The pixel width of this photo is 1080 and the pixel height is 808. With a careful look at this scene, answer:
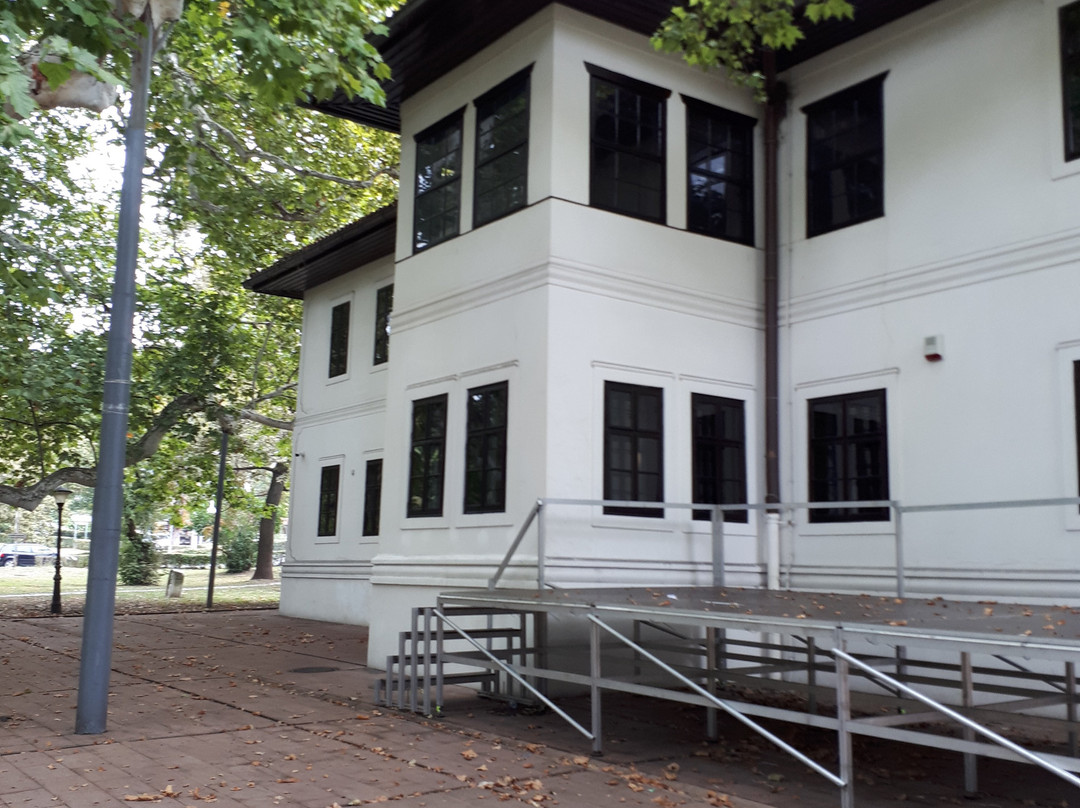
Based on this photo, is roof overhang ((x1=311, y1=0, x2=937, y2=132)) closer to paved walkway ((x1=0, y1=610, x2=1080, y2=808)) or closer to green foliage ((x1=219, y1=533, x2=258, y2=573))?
paved walkway ((x1=0, y1=610, x2=1080, y2=808))

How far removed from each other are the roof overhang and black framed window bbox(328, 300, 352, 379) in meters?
7.50

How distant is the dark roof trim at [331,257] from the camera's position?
17297 mm

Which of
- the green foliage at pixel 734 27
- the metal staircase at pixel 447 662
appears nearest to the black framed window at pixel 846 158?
the green foliage at pixel 734 27

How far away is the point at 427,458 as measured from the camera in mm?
12773

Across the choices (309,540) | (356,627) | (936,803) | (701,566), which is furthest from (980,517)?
(309,540)

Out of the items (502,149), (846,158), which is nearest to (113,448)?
(502,149)

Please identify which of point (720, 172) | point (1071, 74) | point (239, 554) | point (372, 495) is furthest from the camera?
point (239, 554)

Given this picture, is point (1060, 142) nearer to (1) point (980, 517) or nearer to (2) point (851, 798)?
(1) point (980, 517)

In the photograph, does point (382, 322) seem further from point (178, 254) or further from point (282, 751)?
point (282, 751)

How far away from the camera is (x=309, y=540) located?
70.1ft

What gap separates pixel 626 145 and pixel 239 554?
128ft

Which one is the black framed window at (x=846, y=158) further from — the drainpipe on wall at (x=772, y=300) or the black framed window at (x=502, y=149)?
the black framed window at (x=502, y=149)

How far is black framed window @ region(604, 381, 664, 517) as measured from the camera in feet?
36.8

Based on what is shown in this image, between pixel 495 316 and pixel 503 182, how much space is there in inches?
62.6
